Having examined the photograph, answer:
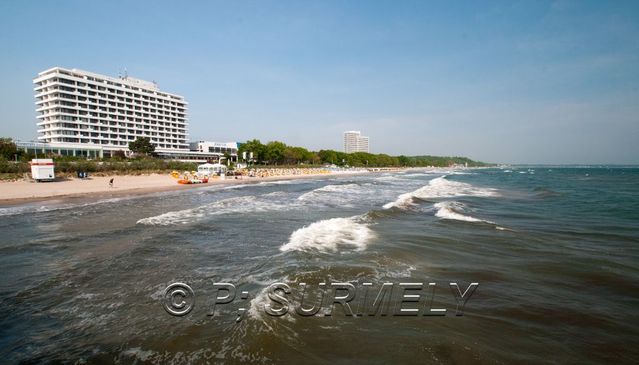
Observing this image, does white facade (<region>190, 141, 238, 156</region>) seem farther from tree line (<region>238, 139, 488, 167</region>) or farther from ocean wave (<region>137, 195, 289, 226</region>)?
ocean wave (<region>137, 195, 289, 226</region>)

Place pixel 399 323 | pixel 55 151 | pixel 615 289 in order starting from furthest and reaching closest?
pixel 55 151 → pixel 615 289 → pixel 399 323

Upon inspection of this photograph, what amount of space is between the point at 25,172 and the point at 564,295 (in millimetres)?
52471

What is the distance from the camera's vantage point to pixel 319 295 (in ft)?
23.1

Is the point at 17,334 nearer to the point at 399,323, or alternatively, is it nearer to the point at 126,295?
the point at 126,295

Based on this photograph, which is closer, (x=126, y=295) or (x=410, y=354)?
(x=410, y=354)

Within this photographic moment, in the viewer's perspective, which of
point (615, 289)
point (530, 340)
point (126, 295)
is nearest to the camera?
point (530, 340)

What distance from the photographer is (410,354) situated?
4867 mm

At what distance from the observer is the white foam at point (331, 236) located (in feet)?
36.1

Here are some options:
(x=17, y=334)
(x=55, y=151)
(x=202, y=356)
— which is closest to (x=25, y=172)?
(x=55, y=151)

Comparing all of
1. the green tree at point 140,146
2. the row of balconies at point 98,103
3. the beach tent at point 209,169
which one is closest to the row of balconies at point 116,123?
the row of balconies at point 98,103

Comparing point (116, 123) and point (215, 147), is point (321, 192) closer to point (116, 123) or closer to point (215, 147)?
point (116, 123)

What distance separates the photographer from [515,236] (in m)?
12.8

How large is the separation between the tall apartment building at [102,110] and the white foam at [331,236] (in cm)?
8967

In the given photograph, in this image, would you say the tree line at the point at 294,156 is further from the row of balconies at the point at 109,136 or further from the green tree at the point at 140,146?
the row of balconies at the point at 109,136
